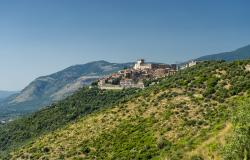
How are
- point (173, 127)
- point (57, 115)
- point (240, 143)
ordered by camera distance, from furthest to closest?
point (57, 115), point (173, 127), point (240, 143)

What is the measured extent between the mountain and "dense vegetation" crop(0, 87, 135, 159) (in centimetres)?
4166

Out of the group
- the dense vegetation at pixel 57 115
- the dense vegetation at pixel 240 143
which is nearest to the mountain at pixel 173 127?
the dense vegetation at pixel 240 143

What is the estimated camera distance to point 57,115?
126938mm

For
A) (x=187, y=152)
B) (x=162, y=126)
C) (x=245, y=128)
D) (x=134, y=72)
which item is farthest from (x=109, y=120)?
(x=134, y=72)

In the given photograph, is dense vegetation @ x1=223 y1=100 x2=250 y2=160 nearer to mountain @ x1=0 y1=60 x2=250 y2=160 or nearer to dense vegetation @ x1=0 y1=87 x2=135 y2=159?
mountain @ x1=0 y1=60 x2=250 y2=160

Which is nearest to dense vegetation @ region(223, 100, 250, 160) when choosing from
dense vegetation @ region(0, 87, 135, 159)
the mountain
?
the mountain

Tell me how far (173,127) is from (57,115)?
247 ft

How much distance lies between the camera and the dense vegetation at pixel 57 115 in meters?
119

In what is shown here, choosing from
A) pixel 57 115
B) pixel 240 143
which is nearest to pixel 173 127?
pixel 240 143

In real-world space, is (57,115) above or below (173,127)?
below

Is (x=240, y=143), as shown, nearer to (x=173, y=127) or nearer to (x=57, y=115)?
(x=173, y=127)

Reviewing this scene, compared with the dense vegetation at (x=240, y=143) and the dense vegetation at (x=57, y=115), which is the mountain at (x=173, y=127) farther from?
the dense vegetation at (x=57, y=115)

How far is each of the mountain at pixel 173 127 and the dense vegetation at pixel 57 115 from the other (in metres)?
41.7

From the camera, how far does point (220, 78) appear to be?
66625 millimetres
